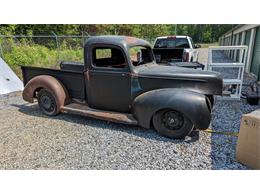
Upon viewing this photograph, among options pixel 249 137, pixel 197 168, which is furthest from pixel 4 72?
pixel 249 137

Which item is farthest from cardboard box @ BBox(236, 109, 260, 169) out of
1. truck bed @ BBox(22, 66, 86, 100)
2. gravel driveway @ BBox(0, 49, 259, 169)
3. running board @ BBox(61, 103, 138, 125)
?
truck bed @ BBox(22, 66, 86, 100)

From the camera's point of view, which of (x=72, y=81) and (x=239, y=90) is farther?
(x=239, y=90)

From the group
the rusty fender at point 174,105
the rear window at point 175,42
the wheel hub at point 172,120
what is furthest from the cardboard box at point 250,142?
the rear window at point 175,42

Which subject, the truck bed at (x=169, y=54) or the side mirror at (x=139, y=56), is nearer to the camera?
the side mirror at (x=139, y=56)

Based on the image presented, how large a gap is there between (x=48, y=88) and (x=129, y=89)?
1.84 m

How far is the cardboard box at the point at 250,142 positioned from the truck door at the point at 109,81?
6.64 feet

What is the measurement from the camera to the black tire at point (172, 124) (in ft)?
11.5

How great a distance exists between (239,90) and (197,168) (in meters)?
3.93

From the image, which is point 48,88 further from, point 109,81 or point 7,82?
point 7,82

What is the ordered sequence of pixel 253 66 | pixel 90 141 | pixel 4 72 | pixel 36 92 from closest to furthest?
pixel 90 141
pixel 36 92
pixel 4 72
pixel 253 66

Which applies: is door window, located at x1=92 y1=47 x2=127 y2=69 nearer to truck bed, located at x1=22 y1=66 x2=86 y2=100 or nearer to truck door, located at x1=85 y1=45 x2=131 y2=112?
truck door, located at x1=85 y1=45 x2=131 y2=112

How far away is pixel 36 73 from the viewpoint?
4.90m

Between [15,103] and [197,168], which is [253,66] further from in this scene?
[15,103]

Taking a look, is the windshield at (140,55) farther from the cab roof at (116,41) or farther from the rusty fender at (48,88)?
the rusty fender at (48,88)
